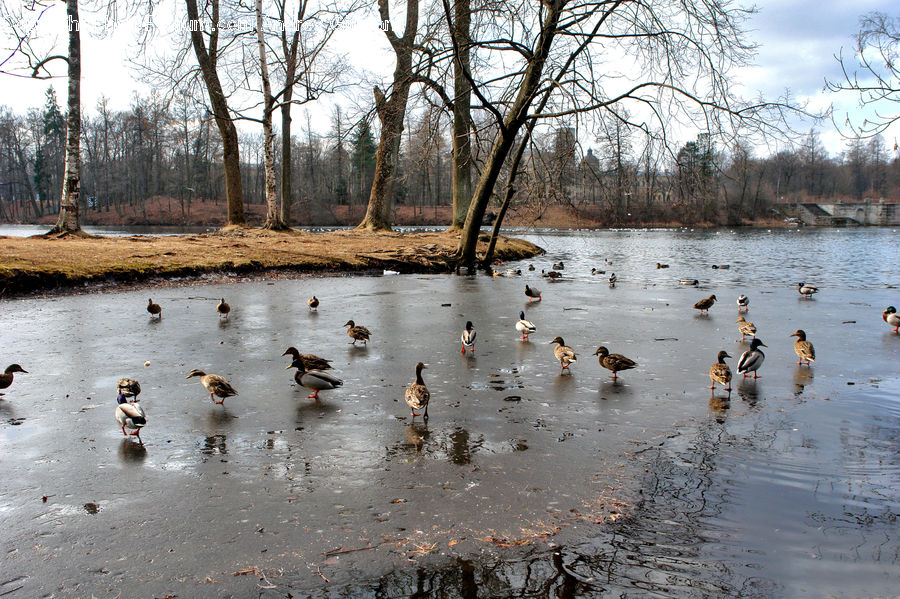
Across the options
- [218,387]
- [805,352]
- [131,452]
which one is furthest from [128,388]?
[805,352]

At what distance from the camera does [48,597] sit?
3.30 m

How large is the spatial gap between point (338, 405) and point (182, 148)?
339ft

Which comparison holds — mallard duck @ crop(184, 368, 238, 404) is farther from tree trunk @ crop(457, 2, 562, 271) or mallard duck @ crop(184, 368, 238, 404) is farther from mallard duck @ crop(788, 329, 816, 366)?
tree trunk @ crop(457, 2, 562, 271)

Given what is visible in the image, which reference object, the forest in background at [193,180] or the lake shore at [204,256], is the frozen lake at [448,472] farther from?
the forest in background at [193,180]

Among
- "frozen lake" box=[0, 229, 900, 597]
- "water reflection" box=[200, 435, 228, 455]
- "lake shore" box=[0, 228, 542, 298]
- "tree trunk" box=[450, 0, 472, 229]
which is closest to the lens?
"frozen lake" box=[0, 229, 900, 597]

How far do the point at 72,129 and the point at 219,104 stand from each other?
7.67 meters

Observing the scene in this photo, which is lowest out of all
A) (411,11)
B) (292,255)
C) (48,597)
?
(48,597)

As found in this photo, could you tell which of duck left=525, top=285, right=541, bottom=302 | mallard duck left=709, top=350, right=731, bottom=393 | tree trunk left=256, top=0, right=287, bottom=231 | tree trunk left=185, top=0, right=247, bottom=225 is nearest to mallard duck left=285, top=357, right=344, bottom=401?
mallard duck left=709, top=350, right=731, bottom=393

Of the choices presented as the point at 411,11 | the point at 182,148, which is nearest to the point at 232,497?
the point at 411,11

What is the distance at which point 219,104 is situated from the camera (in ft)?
90.7

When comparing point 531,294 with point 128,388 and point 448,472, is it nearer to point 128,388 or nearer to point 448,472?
point 128,388

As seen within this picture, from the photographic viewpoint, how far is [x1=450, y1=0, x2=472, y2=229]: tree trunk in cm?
1661

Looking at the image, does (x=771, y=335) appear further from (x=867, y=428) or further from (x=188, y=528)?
(x=188, y=528)

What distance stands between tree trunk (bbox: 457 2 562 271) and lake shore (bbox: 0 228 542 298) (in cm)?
284
